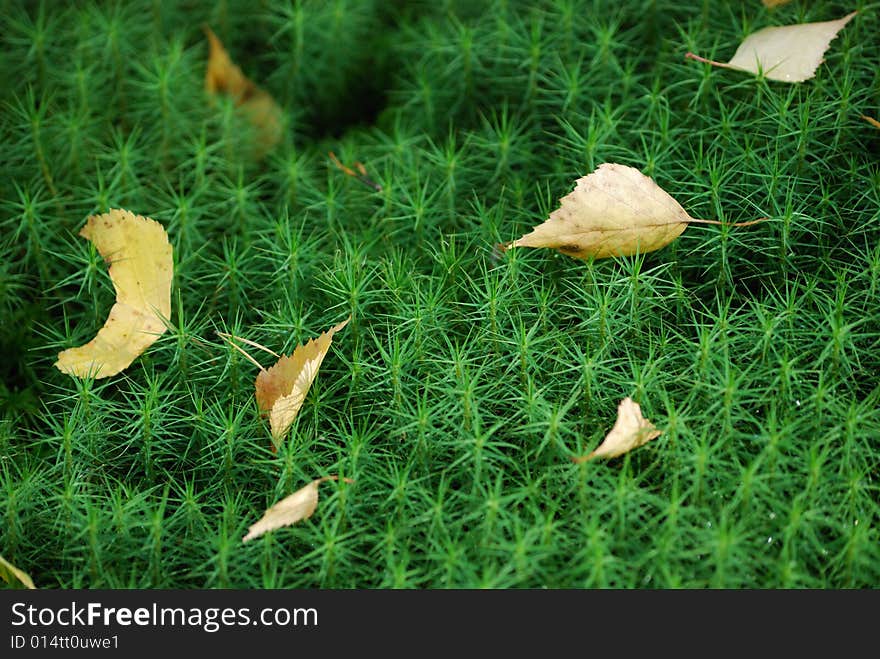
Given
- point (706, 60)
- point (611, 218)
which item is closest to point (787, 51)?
point (706, 60)

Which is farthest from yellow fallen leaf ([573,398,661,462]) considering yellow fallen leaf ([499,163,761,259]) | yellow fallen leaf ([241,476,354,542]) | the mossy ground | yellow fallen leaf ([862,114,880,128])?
yellow fallen leaf ([862,114,880,128])

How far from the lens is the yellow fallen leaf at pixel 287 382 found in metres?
1.70

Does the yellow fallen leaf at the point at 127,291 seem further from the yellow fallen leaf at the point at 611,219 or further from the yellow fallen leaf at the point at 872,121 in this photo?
the yellow fallen leaf at the point at 872,121

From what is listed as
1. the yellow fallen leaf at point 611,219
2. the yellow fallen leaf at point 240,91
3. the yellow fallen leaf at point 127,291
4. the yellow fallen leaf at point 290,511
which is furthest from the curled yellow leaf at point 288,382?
the yellow fallen leaf at point 240,91

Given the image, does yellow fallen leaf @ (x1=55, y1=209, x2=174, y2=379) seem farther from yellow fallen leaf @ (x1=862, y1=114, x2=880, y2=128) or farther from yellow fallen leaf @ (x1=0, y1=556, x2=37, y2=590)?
yellow fallen leaf @ (x1=862, y1=114, x2=880, y2=128)

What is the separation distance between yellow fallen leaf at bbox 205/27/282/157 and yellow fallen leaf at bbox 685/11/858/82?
1.07 m

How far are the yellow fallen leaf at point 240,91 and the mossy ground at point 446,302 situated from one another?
6 cm

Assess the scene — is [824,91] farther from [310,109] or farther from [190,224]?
[190,224]

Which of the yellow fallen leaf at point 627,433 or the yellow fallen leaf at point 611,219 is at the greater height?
the yellow fallen leaf at point 611,219

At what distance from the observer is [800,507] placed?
1.49 m

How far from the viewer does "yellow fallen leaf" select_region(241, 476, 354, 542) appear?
154cm

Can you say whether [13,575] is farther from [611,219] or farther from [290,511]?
[611,219]

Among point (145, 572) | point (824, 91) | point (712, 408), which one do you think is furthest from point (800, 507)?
point (145, 572)

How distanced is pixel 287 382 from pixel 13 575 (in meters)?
0.59
